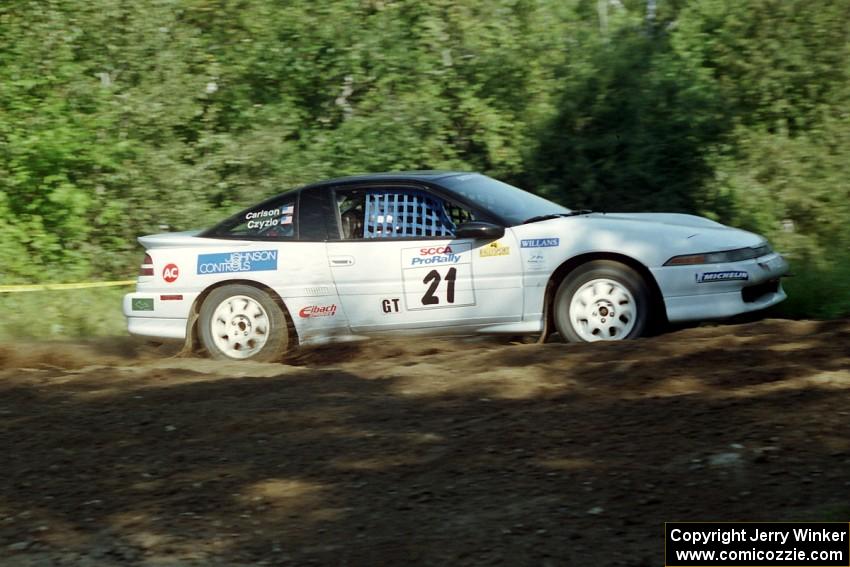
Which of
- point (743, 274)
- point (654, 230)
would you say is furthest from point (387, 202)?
point (743, 274)

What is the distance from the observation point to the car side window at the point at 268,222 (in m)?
9.24

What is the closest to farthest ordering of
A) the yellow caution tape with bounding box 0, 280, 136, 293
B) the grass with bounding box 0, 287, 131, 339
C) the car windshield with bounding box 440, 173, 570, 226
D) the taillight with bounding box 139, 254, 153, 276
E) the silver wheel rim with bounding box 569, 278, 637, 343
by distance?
the silver wheel rim with bounding box 569, 278, 637, 343 < the car windshield with bounding box 440, 173, 570, 226 < the taillight with bounding box 139, 254, 153, 276 < the grass with bounding box 0, 287, 131, 339 < the yellow caution tape with bounding box 0, 280, 136, 293

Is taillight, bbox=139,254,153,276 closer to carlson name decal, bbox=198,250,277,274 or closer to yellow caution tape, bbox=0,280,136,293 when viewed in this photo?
carlson name decal, bbox=198,250,277,274

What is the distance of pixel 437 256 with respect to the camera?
8680 millimetres

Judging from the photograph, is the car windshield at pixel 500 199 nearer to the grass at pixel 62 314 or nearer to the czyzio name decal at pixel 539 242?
the czyzio name decal at pixel 539 242

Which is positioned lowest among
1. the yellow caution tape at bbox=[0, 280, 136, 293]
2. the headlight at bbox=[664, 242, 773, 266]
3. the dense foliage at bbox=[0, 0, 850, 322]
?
the headlight at bbox=[664, 242, 773, 266]

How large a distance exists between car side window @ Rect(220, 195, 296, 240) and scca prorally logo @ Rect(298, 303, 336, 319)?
23.9 inches

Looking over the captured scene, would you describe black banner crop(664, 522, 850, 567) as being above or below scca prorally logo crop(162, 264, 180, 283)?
below

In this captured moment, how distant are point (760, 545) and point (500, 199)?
5183 millimetres

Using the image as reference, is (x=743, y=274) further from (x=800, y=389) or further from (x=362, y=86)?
(x=362, y=86)

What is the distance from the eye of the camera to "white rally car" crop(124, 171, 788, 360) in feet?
27.3

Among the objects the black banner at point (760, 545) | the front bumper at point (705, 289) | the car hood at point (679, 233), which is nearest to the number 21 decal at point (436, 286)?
the car hood at point (679, 233)

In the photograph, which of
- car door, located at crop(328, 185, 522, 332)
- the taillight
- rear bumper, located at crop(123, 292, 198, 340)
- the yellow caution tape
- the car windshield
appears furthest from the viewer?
the yellow caution tape

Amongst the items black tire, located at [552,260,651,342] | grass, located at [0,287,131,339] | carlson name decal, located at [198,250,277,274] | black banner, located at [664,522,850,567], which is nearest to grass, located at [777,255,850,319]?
black tire, located at [552,260,651,342]
